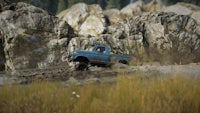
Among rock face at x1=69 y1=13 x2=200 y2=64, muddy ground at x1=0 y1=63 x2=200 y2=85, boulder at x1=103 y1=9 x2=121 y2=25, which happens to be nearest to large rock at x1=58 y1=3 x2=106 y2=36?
boulder at x1=103 y1=9 x2=121 y2=25

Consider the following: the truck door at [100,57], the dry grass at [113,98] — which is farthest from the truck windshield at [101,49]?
the dry grass at [113,98]

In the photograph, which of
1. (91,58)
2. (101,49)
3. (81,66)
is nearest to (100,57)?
(91,58)

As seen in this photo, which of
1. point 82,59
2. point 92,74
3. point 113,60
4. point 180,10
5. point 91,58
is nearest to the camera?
point 92,74

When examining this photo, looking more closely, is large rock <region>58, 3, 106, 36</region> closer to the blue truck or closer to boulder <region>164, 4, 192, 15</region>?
boulder <region>164, 4, 192, 15</region>

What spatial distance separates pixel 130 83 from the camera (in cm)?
745

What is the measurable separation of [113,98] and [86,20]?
114 ft

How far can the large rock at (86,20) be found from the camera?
38.4 metres

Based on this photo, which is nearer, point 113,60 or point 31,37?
point 113,60

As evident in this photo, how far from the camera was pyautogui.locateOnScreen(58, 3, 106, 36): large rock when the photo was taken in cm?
3844

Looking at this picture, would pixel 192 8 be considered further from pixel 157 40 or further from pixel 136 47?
pixel 136 47

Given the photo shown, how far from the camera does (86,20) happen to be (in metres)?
41.0

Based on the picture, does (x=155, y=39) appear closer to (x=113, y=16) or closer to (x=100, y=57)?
(x=100, y=57)

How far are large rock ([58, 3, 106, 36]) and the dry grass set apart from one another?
2880cm

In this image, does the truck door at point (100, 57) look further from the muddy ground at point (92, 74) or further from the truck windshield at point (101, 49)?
the muddy ground at point (92, 74)
